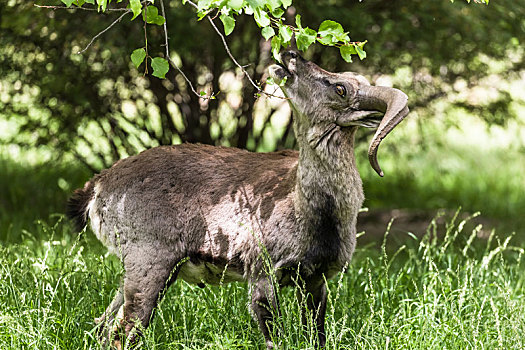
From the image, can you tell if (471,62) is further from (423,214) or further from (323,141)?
(323,141)

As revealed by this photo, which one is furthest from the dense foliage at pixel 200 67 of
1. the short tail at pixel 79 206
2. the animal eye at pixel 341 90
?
the animal eye at pixel 341 90

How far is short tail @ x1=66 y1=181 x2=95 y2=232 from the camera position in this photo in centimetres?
432

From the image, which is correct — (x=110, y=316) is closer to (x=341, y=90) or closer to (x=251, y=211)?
(x=251, y=211)

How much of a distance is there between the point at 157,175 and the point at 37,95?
2682 millimetres

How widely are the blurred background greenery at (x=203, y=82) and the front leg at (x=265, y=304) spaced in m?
2.22

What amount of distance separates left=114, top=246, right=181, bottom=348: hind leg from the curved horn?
45.4 inches

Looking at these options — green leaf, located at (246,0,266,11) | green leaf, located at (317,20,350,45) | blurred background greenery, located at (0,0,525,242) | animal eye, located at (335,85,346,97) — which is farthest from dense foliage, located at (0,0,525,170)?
green leaf, located at (246,0,266,11)

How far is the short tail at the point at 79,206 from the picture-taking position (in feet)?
14.2

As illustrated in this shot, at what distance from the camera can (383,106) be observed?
3.75 m

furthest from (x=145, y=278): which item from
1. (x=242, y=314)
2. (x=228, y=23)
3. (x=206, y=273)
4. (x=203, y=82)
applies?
(x=203, y=82)

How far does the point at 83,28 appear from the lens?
5.68 meters

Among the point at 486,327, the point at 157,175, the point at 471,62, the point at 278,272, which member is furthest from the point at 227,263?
the point at 471,62

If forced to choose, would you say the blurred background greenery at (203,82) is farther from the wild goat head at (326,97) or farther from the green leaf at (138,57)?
the green leaf at (138,57)

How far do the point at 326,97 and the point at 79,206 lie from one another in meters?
1.50
